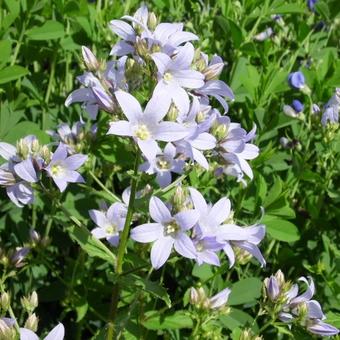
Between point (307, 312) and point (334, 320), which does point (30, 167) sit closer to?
point (307, 312)

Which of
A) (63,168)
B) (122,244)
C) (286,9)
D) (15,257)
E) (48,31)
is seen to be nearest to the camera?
(122,244)

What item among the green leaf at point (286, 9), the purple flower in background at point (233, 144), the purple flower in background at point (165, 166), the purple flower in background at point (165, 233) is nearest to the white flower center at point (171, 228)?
the purple flower in background at point (165, 233)

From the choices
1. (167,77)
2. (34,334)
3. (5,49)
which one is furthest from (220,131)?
(5,49)

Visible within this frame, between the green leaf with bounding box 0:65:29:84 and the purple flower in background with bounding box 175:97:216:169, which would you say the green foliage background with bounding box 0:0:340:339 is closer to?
the green leaf with bounding box 0:65:29:84

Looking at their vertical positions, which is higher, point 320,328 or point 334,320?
point 320,328

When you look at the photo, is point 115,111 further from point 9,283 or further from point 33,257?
point 9,283

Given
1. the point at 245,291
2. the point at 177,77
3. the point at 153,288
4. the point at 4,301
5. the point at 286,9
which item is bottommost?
the point at 245,291

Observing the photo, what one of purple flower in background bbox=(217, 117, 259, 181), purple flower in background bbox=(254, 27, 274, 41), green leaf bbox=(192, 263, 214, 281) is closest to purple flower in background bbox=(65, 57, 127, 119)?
purple flower in background bbox=(217, 117, 259, 181)
